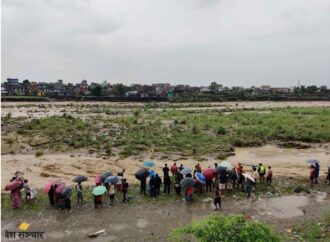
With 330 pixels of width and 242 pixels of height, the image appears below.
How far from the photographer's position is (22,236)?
14.7 meters

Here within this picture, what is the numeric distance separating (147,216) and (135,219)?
1.94ft

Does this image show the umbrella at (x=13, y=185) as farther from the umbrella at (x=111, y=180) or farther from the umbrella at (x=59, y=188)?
the umbrella at (x=111, y=180)

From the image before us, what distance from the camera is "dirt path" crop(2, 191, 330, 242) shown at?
14664 millimetres

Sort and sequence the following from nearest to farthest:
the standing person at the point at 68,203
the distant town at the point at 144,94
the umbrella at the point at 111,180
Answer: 1. the standing person at the point at 68,203
2. the umbrella at the point at 111,180
3. the distant town at the point at 144,94

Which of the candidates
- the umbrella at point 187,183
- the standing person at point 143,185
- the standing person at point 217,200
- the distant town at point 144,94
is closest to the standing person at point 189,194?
the umbrella at point 187,183

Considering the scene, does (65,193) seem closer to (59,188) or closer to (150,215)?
(59,188)

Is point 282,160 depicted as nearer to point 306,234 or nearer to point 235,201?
point 235,201

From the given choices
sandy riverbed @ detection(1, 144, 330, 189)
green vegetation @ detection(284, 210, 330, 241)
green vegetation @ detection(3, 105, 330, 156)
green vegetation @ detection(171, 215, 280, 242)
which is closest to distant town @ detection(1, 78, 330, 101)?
green vegetation @ detection(3, 105, 330, 156)

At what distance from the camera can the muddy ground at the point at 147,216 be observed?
1477 centimetres

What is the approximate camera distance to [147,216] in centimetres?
1644

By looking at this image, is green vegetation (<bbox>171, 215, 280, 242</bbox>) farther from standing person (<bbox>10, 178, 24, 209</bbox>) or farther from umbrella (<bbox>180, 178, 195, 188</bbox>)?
standing person (<bbox>10, 178, 24, 209</bbox>)

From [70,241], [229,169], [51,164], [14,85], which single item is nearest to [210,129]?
[51,164]

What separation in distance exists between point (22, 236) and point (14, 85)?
133940 mm

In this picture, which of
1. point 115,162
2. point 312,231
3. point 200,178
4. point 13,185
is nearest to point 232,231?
point 312,231
